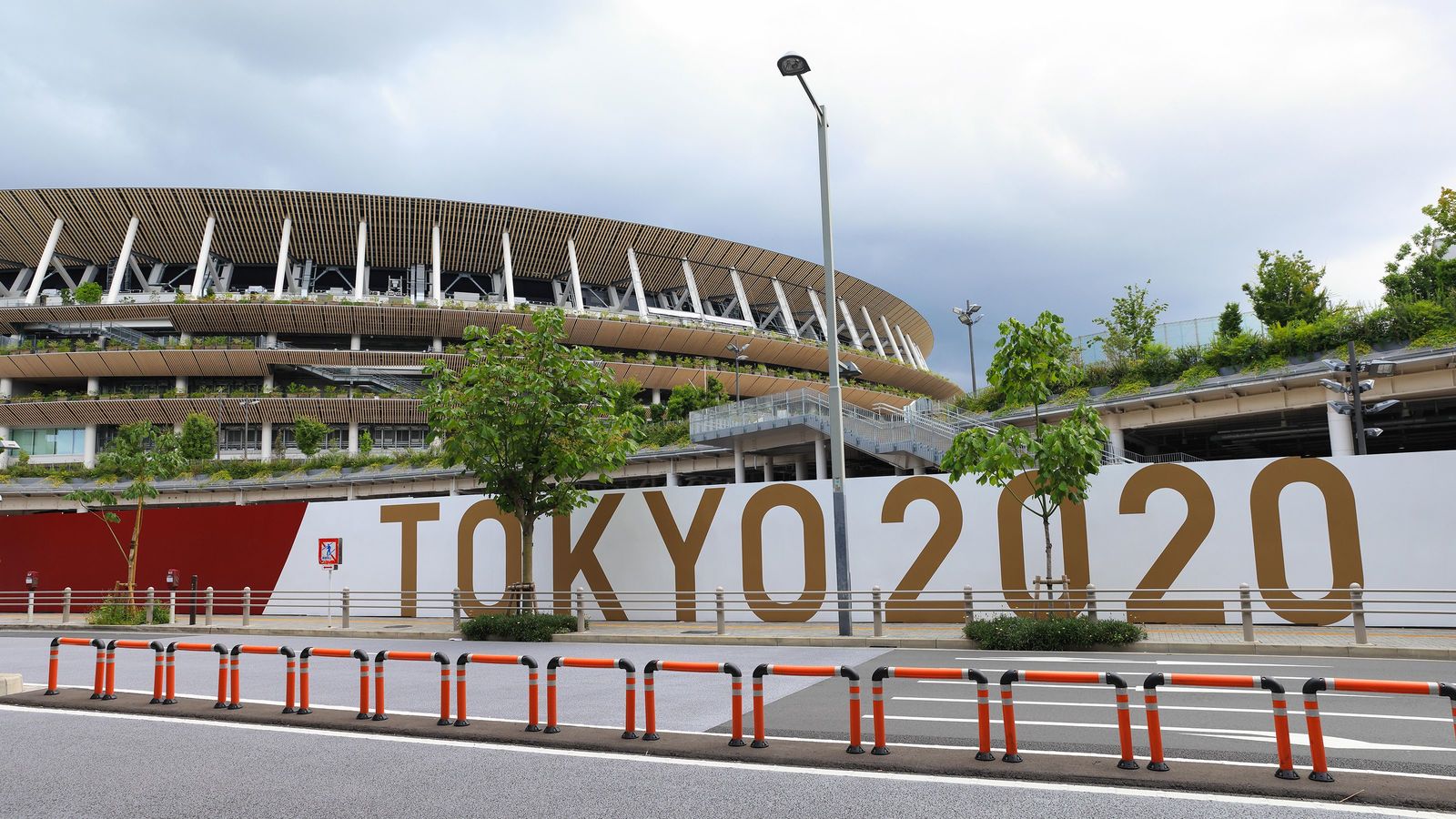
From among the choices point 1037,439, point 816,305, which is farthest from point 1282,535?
point 816,305

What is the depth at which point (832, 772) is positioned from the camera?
26.3 feet

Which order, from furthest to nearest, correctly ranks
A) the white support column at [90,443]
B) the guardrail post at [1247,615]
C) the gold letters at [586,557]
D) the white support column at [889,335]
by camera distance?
the white support column at [889,335] < the white support column at [90,443] < the gold letters at [586,557] < the guardrail post at [1247,615]

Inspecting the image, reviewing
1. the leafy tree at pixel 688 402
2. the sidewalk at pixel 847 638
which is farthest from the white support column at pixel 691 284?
the sidewalk at pixel 847 638

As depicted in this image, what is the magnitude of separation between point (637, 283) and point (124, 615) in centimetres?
4898

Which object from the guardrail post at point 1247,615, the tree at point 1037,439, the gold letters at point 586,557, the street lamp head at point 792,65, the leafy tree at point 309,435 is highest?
the street lamp head at point 792,65

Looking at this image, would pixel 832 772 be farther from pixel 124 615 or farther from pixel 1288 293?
pixel 1288 293

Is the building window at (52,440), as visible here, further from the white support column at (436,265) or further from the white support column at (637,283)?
the white support column at (637,283)

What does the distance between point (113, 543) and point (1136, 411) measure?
41375mm

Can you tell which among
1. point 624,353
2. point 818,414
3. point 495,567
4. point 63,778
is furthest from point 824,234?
point 624,353

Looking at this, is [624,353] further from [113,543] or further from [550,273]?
[113,543]

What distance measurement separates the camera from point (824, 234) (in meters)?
21.2

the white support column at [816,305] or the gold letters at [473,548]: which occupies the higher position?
the white support column at [816,305]

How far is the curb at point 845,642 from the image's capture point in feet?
50.1

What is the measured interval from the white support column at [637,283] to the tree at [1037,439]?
52.5 m
